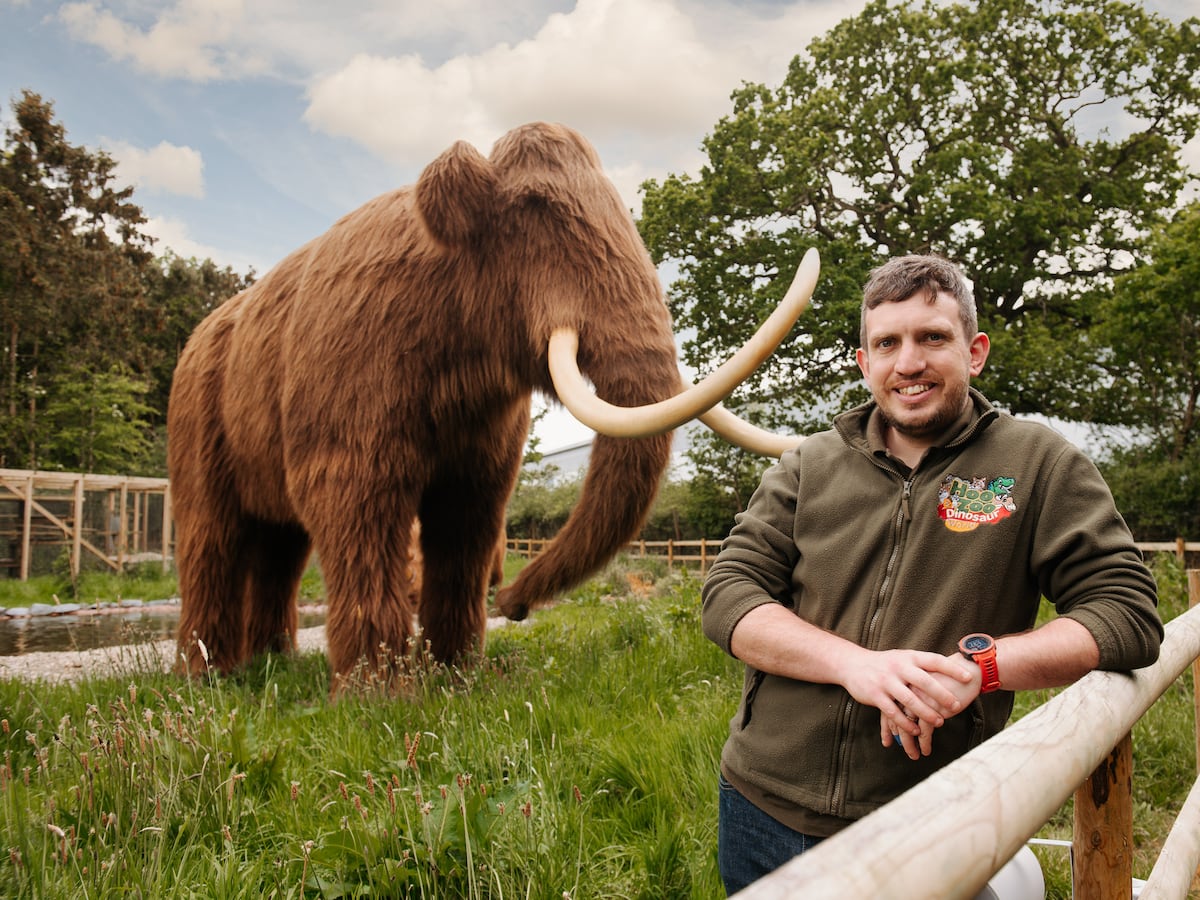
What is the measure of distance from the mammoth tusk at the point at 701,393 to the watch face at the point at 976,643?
1.03 meters

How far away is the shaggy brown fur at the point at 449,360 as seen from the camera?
3549 mm

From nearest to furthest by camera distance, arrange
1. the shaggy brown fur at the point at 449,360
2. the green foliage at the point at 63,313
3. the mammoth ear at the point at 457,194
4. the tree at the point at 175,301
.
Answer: the shaggy brown fur at the point at 449,360 → the mammoth ear at the point at 457,194 → the green foliage at the point at 63,313 → the tree at the point at 175,301

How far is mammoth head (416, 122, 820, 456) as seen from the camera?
11.4 ft

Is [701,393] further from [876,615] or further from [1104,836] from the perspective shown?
[1104,836]

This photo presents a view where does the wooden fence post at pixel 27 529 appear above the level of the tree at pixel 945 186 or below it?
below

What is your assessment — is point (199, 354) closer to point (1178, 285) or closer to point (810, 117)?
point (1178, 285)

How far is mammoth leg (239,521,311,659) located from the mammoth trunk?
2344 millimetres

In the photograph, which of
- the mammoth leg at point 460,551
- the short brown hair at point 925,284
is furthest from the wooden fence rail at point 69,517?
the short brown hair at point 925,284

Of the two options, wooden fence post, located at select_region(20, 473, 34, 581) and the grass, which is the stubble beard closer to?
the grass

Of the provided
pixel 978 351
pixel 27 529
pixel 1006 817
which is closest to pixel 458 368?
pixel 978 351

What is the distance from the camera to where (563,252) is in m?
3.68

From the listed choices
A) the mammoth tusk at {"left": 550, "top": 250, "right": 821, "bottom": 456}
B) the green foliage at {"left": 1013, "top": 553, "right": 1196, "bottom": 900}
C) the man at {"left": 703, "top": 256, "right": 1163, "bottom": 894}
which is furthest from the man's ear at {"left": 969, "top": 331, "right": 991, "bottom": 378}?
the green foliage at {"left": 1013, "top": 553, "right": 1196, "bottom": 900}

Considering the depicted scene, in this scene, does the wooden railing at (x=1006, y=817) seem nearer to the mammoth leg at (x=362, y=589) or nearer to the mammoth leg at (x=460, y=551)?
the mammoth leg at (x=362, y=589)

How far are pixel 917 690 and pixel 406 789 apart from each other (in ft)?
3.92
